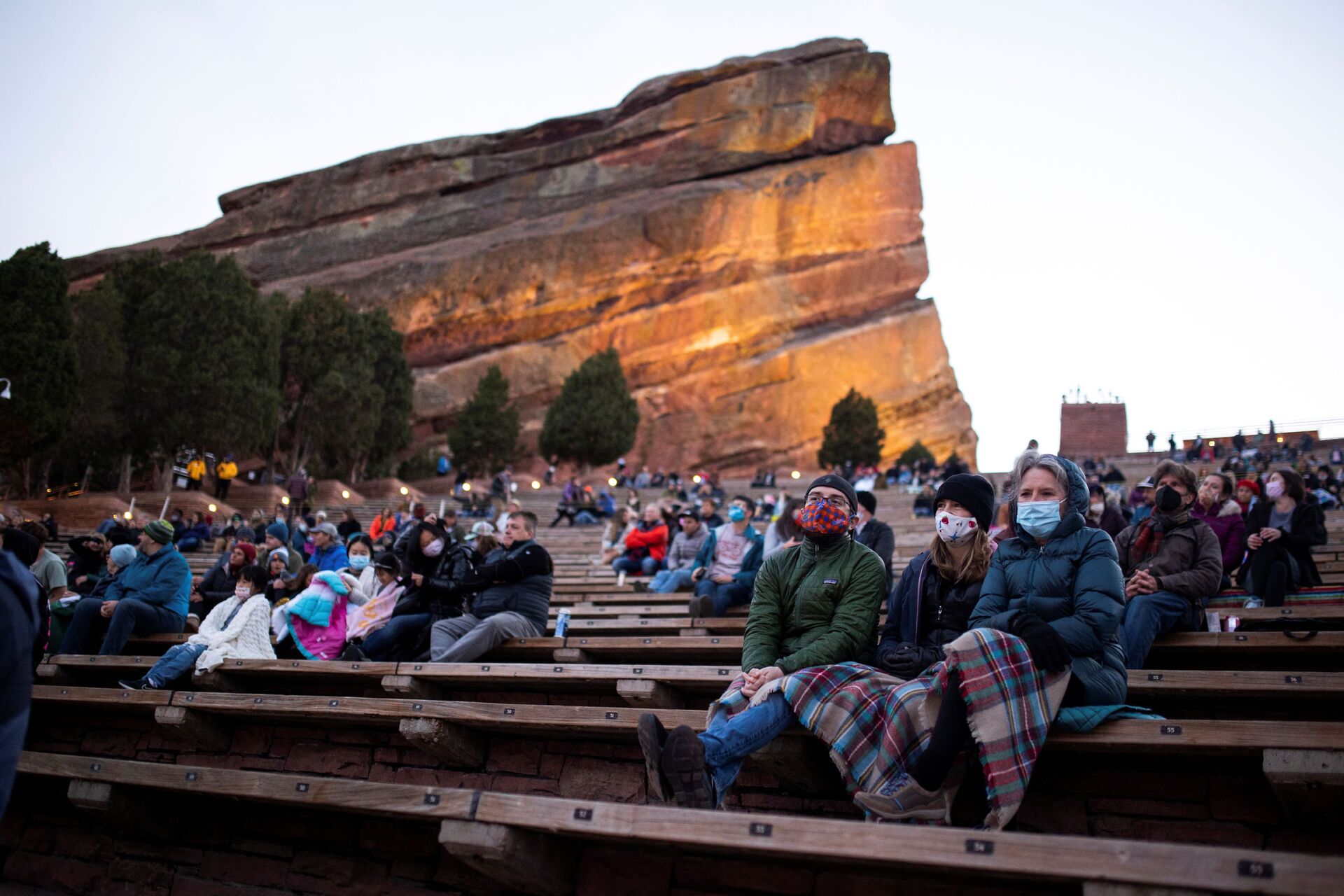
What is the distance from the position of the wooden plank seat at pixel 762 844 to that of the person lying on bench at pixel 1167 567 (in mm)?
2122

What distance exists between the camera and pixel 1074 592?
3.84m

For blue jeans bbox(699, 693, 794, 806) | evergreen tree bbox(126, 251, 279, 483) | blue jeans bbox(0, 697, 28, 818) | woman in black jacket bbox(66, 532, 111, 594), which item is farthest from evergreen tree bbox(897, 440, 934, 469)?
blue jeans bbox(0, 697, 28, 818)

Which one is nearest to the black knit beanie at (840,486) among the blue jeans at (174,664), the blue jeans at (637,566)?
the blue jeans at (174,664)

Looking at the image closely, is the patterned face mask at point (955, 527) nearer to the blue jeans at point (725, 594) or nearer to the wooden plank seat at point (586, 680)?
the wooden plank seat at point (586, 680)

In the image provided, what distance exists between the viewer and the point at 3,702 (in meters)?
2.75

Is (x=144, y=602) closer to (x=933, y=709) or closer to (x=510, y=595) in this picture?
(x=510, y=595)

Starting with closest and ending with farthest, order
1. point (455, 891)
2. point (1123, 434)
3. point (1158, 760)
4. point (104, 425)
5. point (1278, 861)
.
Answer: point (1278, 861) < point (1158, 760) < point (455, 891) < point (104, 425) < point (1123, 434)

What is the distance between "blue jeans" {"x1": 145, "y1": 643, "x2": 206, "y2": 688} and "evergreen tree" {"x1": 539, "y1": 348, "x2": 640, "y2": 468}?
35971mm

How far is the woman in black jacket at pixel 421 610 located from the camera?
675 cm

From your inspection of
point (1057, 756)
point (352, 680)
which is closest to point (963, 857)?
point (1057, 756)

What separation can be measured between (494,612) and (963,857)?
4.11 m

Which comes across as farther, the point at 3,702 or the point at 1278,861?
the point at 3,702

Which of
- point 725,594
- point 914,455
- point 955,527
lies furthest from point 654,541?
point 914,455

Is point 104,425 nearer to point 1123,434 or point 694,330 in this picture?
point 694,330
